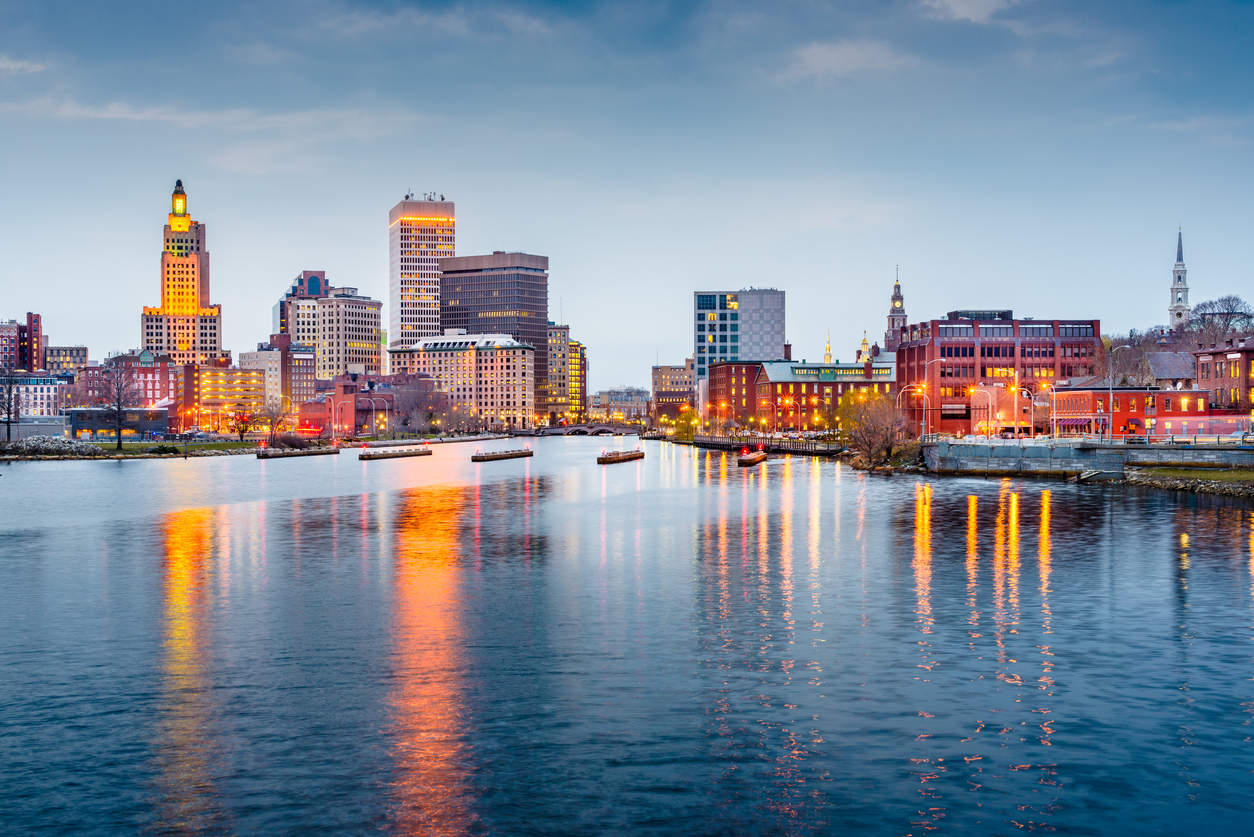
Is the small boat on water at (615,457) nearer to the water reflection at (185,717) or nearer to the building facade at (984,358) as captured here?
the building facade at (984,358)

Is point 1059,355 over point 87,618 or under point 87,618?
over

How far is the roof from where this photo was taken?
129337 millimetres

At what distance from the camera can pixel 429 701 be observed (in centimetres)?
2459

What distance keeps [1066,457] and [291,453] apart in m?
122

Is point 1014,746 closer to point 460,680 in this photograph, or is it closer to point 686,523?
point 460,680

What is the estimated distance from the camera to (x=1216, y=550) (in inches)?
1903

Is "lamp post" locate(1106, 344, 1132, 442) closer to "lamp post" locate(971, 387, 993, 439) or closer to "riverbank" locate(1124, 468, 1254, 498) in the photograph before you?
"riverbank" locate(1124, 468, 1254, 498)

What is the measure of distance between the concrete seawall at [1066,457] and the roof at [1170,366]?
36252mm

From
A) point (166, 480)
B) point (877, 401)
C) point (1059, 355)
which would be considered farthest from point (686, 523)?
point (1059, 355)

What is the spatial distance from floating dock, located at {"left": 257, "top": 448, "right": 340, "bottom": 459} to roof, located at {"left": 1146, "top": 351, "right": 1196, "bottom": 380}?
13086 cm

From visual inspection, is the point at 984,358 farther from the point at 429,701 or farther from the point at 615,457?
the point at 429,701

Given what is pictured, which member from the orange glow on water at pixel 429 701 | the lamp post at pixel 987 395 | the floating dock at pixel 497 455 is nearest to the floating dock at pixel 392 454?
the floating dock at pixel 497 455

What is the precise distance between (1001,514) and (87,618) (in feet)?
180

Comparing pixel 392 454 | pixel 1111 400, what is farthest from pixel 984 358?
pixel 392 454
